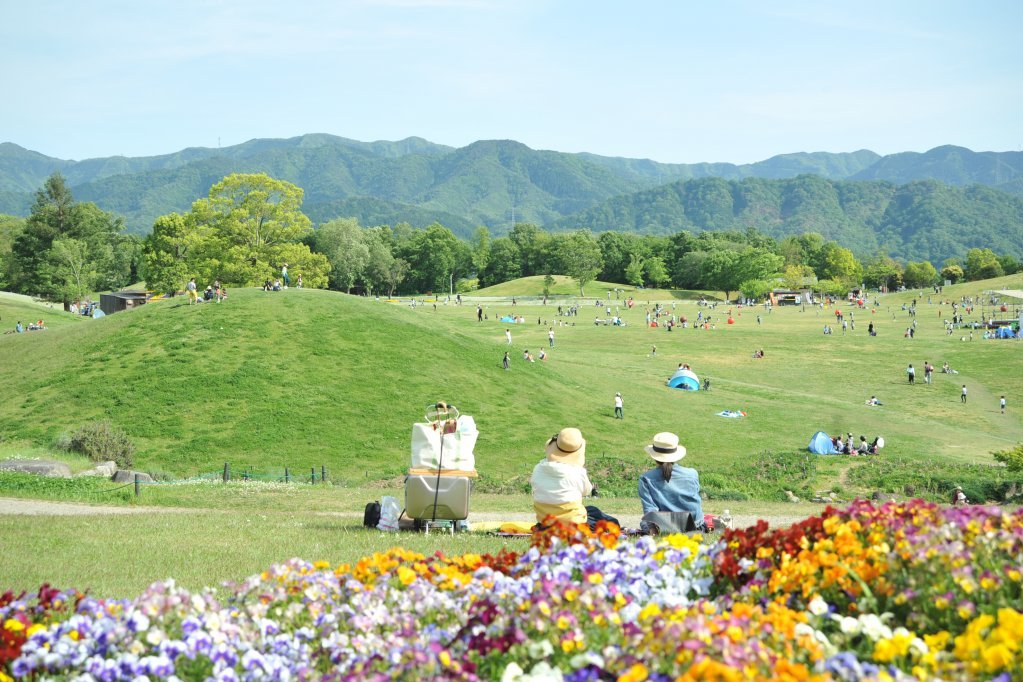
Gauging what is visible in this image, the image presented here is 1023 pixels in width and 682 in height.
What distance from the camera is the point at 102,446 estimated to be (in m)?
29.9

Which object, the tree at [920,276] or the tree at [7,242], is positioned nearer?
the tree at [7,242]

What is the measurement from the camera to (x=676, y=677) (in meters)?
4.61

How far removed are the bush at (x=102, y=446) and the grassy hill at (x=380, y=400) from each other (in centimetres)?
153

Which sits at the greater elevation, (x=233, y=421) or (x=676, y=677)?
(x=676, y=677)

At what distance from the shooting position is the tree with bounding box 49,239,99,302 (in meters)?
95.9

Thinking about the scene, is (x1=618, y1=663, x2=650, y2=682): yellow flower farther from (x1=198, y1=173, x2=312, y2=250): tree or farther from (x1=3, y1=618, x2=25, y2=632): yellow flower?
(x1=198, y1=173, x2=312, y2=250): tree

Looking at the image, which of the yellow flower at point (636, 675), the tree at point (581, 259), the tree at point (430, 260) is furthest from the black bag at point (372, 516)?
the tree at point (430, 260)

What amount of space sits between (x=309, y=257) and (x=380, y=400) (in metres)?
44.6

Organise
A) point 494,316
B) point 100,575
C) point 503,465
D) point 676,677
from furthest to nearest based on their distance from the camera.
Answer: point 494,316, point 503,465, point 100,575, point 676,677

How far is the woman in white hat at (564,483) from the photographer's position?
482 inches

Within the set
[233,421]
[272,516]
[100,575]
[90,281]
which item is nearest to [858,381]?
[233,421]

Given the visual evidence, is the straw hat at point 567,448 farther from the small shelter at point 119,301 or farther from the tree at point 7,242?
the tree at point 7,242

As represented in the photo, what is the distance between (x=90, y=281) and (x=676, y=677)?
109 m

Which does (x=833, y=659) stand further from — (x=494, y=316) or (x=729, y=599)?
(x=494, y=316)
